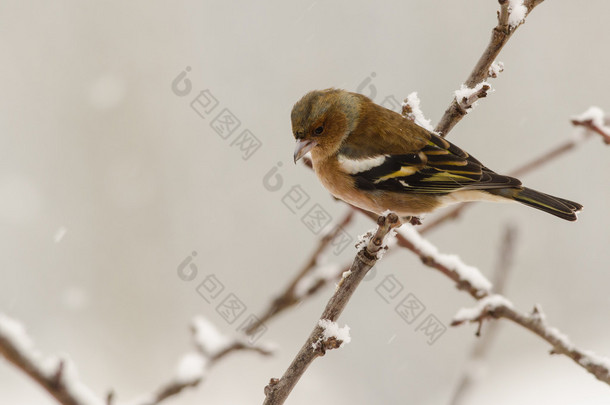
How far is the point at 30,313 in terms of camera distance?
8305 millimetres

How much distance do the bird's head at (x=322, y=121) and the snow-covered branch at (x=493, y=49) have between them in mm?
895

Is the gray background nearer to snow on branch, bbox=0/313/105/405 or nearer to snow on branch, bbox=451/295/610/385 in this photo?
snow on branch, bbox=451/295/610/385

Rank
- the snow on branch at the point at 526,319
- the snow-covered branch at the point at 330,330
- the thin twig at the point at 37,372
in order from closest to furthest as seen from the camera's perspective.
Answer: the thin twig at the point at 37,372 < the snow-covered branch at the point at 330,330 < the snow on branch at the point at 526,319

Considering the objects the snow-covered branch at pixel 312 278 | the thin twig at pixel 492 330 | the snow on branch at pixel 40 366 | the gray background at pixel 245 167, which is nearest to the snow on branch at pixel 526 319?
the thin twig at pixel 492 330

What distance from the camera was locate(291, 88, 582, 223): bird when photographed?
383 centimetres

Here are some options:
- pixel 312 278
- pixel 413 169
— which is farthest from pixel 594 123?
pixel 312 278

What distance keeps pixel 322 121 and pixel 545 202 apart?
4.72 feet

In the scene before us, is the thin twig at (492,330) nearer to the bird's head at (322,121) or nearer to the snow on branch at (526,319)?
the snow on branch at (526,319)

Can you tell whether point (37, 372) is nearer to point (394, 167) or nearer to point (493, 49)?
point (493, 49)

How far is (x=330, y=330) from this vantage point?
2201mm

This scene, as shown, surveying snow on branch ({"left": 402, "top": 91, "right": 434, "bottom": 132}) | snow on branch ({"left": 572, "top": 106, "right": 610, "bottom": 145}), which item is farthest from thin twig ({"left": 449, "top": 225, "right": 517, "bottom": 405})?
snow on branch ({"left": 402, "top": 91, "right": 434, "bottom": 132})

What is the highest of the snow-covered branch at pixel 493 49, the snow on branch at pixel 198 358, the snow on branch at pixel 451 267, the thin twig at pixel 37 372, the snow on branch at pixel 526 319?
the snow-covered branch at pixel 493 49

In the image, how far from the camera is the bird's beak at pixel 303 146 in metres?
3.84

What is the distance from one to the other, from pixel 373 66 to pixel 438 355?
14.4ft
